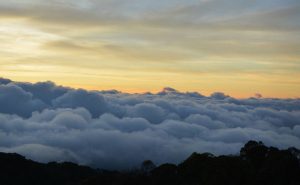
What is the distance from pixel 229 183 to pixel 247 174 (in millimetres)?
3422

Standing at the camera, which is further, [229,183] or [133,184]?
[229,183]

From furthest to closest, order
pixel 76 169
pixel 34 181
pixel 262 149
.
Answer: pixel 76 169, pixel 34 181, pixel 262 149


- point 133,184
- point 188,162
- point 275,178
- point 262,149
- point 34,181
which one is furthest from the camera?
point 34,181

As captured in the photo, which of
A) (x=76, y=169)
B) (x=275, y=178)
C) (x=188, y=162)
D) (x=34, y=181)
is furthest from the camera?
(x=76, y=169)

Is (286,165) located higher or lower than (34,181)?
higher

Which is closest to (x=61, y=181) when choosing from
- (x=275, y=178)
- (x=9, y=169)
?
(x=9, y=169)

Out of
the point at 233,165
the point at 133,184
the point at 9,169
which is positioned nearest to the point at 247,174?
the point at 233,165

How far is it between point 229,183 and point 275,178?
5546 millimetres

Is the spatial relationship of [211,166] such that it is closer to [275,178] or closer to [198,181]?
[198,181]

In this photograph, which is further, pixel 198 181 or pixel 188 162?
pixel 188 162

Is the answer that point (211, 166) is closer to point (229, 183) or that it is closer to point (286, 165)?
point (229, 183)

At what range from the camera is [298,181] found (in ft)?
170

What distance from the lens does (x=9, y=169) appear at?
99875mm

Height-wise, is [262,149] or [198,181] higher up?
[262,149]
